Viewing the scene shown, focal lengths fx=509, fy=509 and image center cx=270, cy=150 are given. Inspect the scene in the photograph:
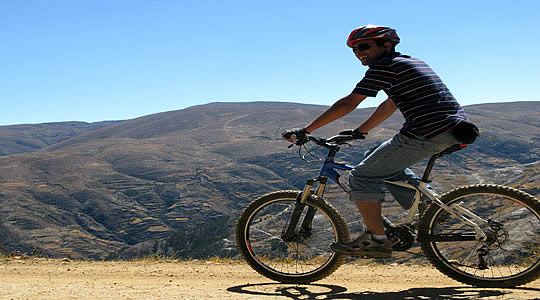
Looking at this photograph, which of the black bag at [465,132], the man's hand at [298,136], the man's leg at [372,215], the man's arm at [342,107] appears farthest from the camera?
the man's hand at [298,136]

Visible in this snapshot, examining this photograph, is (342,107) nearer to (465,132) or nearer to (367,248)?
(465,132)

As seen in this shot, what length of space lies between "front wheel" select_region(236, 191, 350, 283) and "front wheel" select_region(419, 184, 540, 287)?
933 mm

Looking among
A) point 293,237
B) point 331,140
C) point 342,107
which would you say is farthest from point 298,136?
point 293,237

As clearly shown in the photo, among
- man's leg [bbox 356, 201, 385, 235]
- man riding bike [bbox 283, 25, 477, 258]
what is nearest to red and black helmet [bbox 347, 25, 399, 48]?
man riding bike [bbox 283, 25, 477, 258]

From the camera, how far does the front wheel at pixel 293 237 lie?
5.53 meters

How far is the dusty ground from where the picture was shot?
5.00 metres

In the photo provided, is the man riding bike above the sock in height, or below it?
above

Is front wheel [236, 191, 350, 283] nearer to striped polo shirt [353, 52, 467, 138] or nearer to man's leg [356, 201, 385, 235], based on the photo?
man's leg [356, 201, 385, 235]

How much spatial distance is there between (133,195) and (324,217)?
553 feet

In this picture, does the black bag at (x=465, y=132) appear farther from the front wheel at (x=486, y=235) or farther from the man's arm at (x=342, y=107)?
the man's arm at (x=342, y=107)

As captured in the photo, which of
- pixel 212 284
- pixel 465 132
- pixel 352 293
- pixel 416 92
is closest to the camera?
pixel 465 132

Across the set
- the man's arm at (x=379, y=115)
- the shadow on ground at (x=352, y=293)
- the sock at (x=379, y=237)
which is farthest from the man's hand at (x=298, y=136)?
the shadow on ground at (x=352, y=293)

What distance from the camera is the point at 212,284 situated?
5969 millimetres

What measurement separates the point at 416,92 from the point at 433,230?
141 cm
